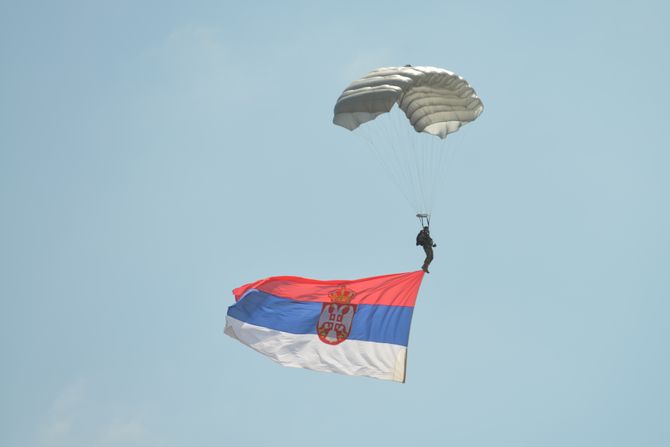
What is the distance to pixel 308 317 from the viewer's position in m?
29.0

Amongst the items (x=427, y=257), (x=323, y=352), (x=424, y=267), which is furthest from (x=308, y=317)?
(x=427, y=257)

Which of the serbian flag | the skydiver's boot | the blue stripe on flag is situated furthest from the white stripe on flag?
the skydiver's boot

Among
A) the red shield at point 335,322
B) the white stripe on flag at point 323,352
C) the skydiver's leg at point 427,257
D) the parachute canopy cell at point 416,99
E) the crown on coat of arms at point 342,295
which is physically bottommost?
the white stripe on flag at point 323,352

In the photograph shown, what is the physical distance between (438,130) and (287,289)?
481cm

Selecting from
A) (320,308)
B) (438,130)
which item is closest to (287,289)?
(320,308)

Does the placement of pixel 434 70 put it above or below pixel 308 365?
above

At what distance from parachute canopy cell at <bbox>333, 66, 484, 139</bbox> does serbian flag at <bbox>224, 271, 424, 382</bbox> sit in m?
3.39

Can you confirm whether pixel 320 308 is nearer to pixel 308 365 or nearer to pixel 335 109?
pixel 308 365

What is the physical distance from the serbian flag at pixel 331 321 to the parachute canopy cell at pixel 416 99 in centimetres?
339

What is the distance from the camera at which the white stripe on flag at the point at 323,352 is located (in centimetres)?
2712

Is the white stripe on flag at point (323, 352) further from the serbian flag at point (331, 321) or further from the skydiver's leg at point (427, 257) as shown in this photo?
the skydiver's leg at point (427, 257)

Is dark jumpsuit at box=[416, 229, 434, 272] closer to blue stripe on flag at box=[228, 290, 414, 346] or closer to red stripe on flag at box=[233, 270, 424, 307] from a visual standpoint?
red stripe on flag at box=[233, 270, 424, 307]

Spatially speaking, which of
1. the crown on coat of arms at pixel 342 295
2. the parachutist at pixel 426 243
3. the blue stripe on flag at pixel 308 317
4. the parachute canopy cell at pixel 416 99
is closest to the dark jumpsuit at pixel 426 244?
the parachutist at pixel 426 243

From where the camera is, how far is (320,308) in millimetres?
29109
